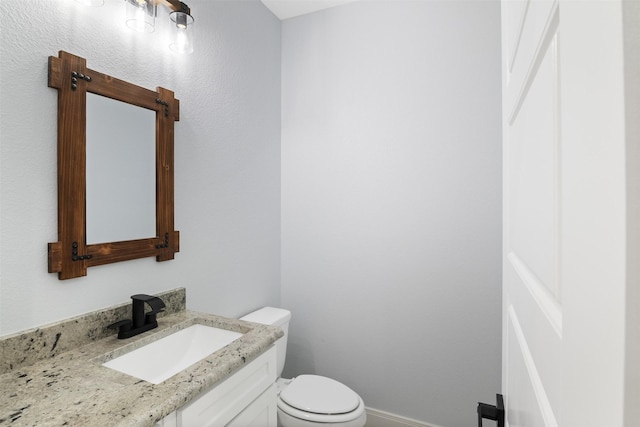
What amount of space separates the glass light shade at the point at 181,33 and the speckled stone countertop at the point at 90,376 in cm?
110

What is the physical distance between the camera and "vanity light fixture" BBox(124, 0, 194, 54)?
1.24m

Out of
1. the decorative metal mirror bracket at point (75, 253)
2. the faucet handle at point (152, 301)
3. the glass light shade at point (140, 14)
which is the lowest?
the faucet handle at point (152, 301)

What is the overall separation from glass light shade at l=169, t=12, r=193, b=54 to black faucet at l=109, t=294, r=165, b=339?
3.40 feet

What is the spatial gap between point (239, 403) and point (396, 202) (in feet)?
4.42

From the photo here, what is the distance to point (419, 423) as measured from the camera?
1900mm

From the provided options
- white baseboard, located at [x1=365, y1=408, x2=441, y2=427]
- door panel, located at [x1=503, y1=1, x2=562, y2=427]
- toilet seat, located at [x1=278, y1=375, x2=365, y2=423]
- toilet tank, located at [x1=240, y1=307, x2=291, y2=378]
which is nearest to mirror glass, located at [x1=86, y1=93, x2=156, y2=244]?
toilet tank, located at [x1=240, y1=307, x2=291, y2=378]

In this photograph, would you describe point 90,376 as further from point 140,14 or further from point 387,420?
point 387,420

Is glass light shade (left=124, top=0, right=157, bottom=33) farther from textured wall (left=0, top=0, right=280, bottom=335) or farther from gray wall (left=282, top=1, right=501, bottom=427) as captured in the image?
gray wall (left=282, top=1, right=501, bottom=427)

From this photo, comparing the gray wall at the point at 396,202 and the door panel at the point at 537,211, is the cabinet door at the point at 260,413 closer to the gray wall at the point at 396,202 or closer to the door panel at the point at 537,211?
the door panel at the point at 537,211

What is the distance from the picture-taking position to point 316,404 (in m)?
1.57

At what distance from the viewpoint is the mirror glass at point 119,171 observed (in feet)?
3.73

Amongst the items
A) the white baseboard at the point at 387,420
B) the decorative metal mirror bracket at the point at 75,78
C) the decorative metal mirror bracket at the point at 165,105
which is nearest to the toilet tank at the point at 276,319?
the white baseboard at the point at 387,420

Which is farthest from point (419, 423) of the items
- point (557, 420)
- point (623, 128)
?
point (623, 128)

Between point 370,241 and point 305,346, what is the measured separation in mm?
863
